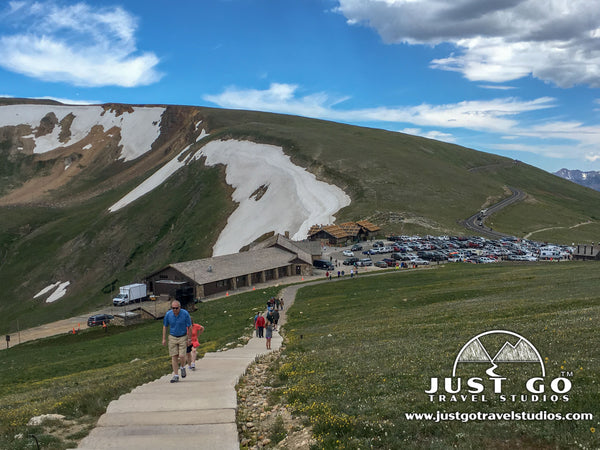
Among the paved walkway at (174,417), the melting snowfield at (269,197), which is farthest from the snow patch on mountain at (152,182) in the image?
the paved walkway at (174,417)

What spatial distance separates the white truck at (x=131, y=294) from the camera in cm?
6712

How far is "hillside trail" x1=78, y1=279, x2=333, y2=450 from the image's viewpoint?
31.8ft

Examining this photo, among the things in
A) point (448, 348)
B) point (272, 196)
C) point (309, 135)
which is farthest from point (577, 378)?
point (309, 135)

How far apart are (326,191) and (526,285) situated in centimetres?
9063

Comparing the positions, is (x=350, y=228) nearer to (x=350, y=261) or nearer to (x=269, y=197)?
(x=350, y=261)

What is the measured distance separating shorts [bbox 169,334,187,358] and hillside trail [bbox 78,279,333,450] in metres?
0.89

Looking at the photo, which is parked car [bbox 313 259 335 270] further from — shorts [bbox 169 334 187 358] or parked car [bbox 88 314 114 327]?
shorts [bbox 169 334 187 358]

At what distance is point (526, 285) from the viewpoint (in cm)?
3484

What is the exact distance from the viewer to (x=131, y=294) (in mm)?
67500

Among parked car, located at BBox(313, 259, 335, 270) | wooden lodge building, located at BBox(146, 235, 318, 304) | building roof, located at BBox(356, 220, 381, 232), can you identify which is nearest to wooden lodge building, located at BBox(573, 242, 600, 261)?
building roof, located at BBox(356, 220, 381, 232)

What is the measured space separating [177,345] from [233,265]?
52.8m

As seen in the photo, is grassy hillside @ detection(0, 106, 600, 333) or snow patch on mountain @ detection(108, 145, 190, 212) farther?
snow patch on mountain @ detection(108, 145, 190, 212)

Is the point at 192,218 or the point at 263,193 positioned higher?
the point at 263,193

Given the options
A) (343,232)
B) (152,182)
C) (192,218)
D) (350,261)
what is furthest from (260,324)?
(152,182)
